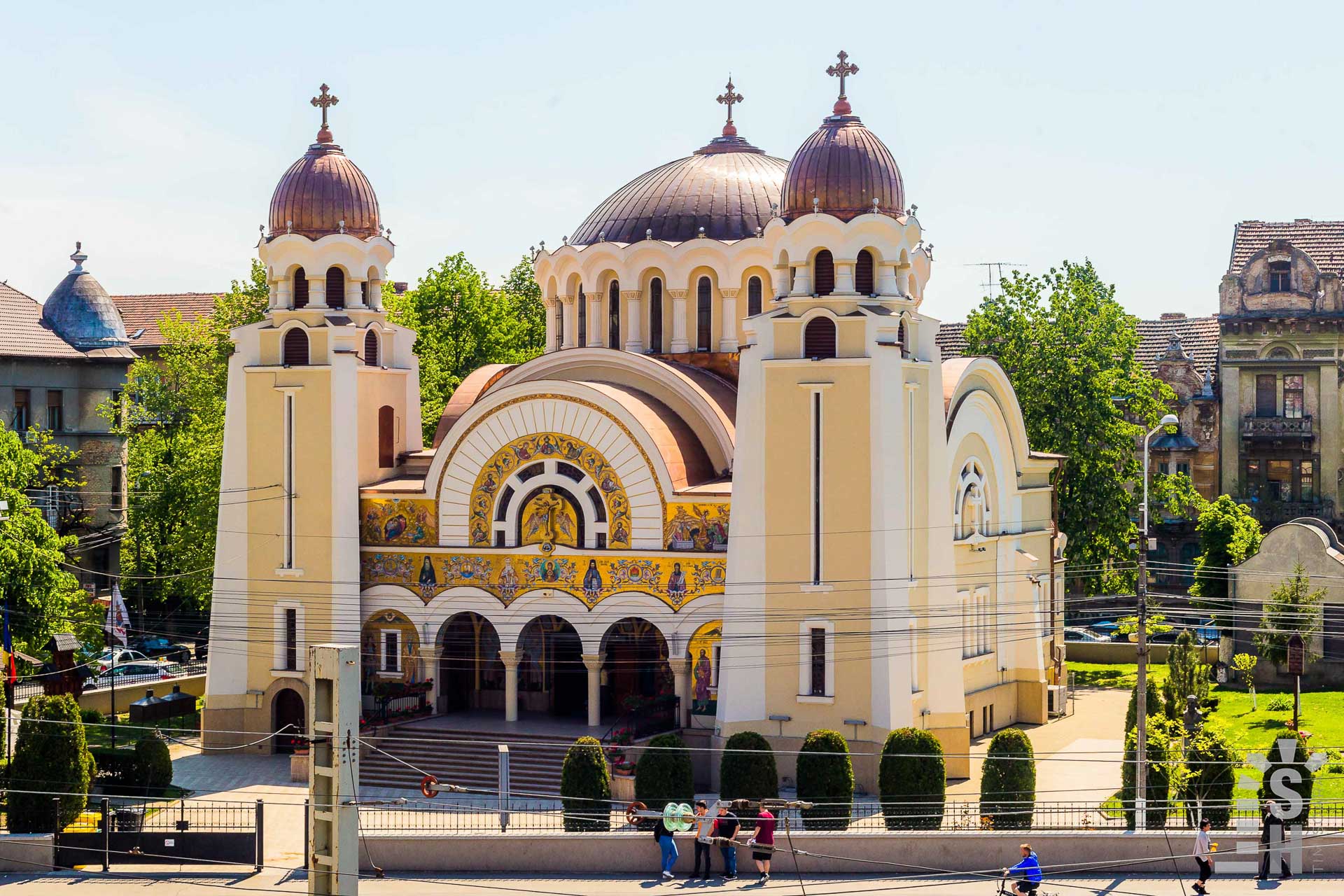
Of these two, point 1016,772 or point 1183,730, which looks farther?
point 1183,730

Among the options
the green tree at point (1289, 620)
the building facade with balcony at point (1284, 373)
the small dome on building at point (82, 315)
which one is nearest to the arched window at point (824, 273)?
the green tree at point (1289, 620)

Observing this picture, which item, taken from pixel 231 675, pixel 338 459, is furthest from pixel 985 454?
pixel 231 675

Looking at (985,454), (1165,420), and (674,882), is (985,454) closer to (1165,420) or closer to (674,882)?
(1165,420)

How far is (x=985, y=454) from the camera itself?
4169 centimetres

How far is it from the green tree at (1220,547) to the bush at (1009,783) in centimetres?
1898

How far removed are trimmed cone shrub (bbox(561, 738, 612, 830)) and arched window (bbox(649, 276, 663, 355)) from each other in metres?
13.5

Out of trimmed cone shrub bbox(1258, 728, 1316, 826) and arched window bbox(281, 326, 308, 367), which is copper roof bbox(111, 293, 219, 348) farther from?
trimmed cone shrub bbox(1258, 728, 1316, 826)

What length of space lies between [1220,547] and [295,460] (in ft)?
82.1

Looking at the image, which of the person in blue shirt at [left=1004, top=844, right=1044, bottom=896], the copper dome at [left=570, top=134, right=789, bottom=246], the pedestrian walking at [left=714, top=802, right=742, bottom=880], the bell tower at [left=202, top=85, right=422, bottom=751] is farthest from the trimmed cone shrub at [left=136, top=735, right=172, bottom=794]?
the copper dome at [left=570, top=134, right=789, bottom=246]

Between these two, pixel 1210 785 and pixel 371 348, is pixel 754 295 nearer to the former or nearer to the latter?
pixel 371 348

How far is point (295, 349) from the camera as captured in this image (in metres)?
40.4

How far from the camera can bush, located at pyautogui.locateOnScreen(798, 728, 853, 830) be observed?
30.8 meters

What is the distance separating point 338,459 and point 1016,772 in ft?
53.9

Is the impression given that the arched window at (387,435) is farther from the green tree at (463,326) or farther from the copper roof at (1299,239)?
the copper roof at (1299,239)
